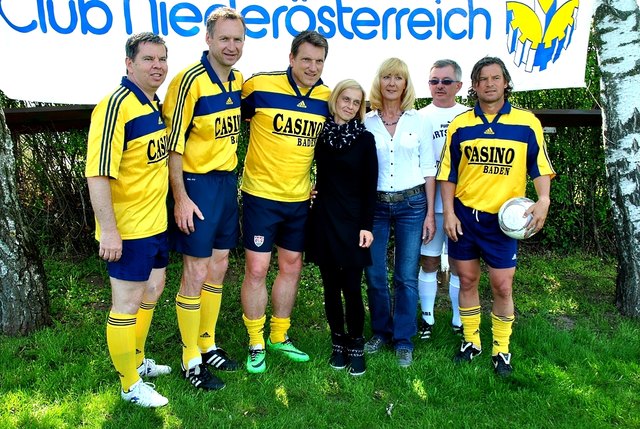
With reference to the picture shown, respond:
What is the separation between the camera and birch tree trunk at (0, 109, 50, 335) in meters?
4.07

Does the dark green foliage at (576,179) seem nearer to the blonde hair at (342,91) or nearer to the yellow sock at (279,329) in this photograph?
the blonde hair at (342,91)

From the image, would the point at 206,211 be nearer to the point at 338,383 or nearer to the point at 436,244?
the point at 338,383

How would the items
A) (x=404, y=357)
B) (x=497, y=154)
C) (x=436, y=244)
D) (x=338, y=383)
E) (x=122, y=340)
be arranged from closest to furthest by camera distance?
(x=122, y=340) → (x=497, y=154) → (x=338, y=383) → (x=404, y=357) → (x=436, y=244)

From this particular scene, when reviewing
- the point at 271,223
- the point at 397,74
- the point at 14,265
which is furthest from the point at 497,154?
the point at 14,265

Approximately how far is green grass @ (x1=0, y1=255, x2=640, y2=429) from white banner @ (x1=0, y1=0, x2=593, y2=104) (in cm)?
193

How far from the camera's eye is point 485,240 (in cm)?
369

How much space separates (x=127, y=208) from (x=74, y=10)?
235 cm

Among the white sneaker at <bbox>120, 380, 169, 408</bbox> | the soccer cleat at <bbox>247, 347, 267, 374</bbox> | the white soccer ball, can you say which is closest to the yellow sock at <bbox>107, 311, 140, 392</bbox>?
the white sneaker at <bbox>120, 380, 169, 408</bbox>

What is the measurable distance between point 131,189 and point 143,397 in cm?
122

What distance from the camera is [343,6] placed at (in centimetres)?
500

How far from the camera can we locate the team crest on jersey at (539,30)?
5.23 meters

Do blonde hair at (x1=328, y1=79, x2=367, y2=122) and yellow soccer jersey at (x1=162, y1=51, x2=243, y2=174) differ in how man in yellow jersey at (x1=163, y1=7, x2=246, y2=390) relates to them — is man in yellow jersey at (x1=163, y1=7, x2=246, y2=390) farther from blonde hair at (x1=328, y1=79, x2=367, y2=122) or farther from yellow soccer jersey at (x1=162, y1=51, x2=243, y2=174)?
blonde hair at (x1=328, y1=79, x2=367, y2=122)

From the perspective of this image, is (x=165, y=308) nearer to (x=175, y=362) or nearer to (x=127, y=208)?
(x=175, y=362)

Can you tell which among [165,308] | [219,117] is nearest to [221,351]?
[165,308]
